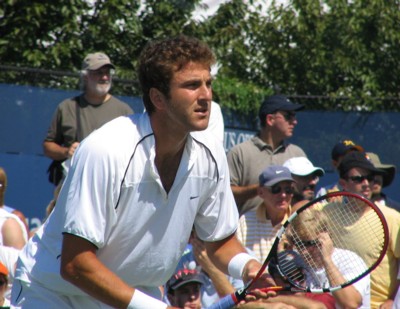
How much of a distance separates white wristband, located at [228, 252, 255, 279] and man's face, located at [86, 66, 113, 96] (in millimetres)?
3831

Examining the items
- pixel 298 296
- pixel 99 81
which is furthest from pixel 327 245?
pixel 99 81

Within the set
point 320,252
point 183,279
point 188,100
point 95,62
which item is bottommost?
point 183,279

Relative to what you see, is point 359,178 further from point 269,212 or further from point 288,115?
point 288,115

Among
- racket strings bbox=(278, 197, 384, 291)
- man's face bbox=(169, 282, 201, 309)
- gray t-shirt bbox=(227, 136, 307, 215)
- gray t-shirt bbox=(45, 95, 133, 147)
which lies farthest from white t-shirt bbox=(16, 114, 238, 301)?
gray t-shirt bbox=(45, 95, 133, 147)

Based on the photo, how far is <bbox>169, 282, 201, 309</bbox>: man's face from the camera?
21.2ft

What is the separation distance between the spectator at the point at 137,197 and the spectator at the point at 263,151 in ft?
11.0

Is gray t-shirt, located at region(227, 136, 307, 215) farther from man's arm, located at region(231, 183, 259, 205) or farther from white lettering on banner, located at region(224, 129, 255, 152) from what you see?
white lettering on banner, located at region(224, 129, 255, 152)

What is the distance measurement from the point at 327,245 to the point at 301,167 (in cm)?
248

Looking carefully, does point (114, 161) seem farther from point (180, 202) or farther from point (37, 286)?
point (37, 286)

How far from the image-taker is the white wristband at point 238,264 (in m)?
4.17

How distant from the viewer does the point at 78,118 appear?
7.75 m

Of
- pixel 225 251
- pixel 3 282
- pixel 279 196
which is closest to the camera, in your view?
pixel 225 251

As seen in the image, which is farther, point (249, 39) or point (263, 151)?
point (249, 39)

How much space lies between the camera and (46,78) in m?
9.20
